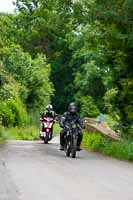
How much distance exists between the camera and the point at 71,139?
21188mm

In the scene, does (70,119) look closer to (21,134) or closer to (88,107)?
(21,134)

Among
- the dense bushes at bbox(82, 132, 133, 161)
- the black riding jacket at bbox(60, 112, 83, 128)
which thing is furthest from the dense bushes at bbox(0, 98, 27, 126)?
the black riding jacket at bbox(60, 112, 83, 128)

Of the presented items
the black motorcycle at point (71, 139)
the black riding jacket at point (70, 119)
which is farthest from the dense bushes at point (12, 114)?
the black motorcycle at point (71, 139)

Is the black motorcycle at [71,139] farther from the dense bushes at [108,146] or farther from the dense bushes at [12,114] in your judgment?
the dense bushes at [12,114]

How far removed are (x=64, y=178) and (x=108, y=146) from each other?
9169 millimetres

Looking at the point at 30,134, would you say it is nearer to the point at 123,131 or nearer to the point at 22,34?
the point at 123,131

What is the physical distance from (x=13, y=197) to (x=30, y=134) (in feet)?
113

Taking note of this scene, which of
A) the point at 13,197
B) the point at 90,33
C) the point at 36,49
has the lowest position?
the point at 13,197

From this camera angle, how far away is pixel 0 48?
30.0 meters

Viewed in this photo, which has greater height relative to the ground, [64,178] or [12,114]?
[12,114]

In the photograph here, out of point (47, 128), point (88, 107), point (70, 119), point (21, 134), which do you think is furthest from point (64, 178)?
point (88, 107)

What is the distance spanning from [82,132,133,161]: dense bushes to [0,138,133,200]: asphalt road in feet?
2.15

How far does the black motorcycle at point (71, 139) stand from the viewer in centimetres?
2092

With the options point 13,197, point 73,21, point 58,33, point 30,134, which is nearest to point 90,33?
point 73,21
